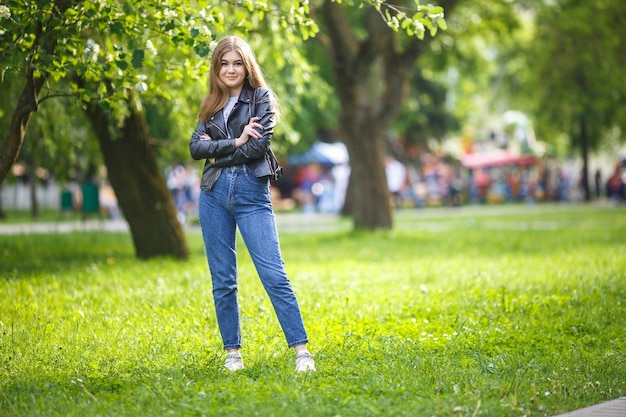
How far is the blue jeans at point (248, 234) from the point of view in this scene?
597 cm

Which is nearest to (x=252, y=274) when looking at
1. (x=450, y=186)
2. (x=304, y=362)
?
(x=304, y=362)

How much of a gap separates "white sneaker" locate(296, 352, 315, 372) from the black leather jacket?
1156mm

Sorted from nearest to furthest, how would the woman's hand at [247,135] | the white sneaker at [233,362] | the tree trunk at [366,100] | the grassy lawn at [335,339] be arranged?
the grassy lawn at [335,339] < the woman's hand at [247,135] < the white sneaker at [233,362] < the tree trunk at [366,100]

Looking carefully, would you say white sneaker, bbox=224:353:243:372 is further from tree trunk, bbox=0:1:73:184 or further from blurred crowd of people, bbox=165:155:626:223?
blurred crowd of people, bbox=165:155:626:223

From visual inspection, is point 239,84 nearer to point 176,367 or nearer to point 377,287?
point 176,367

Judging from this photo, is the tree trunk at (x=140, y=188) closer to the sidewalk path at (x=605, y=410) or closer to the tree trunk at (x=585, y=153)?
the sidewalk path at (x=605, y=410)

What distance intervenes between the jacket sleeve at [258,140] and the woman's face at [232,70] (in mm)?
149

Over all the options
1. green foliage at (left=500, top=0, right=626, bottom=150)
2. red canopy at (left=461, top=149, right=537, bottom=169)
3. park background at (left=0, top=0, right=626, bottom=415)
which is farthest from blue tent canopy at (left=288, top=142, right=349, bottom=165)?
park background at (left=0, top=0, right=626, bottom=415)

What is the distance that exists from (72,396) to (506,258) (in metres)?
9.49

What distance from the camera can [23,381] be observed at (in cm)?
609

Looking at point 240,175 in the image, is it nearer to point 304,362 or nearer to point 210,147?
point 210,147

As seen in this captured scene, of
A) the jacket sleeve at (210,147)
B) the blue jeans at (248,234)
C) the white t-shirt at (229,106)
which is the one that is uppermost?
the white t-shirt at (229,106)

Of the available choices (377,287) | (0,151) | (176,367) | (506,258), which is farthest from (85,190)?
(176,367)

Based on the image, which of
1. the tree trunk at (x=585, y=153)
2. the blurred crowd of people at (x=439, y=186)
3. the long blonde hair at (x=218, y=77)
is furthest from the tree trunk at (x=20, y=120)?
the tree trunk at (x=585, y=153)
